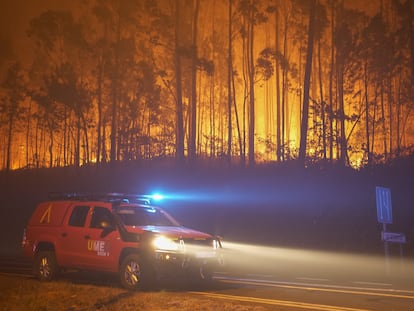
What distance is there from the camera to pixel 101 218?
13320mm

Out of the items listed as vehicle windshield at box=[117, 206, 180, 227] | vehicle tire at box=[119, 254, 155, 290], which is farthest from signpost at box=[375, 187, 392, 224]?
vehicle tire at box=[119, 254, 155, 290]

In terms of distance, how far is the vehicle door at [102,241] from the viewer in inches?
499

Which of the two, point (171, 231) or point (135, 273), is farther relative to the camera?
point (171, 231)

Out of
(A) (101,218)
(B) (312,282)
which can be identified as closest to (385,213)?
(B) (312,282)

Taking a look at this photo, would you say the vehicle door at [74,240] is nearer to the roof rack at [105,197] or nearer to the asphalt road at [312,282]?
the roof rack at [105,197]

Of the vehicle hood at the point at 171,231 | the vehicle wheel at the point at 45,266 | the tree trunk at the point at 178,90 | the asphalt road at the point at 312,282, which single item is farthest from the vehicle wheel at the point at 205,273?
the tree trunk at the point at 178,90

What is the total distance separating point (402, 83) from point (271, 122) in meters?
11.5

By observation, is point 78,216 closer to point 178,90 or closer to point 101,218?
point 101,218

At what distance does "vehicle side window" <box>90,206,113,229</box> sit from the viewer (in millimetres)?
13000

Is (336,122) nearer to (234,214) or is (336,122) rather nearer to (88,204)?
(234,214)

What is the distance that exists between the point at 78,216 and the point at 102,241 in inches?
52.2

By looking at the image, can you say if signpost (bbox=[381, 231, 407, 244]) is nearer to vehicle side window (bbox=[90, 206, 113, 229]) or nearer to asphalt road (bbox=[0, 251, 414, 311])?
asphalt road (bbox=[0, 251, 414, 311])

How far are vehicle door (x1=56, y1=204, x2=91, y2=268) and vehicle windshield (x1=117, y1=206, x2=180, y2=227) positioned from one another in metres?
1.08

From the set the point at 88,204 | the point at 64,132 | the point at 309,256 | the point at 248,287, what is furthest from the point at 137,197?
the point at 64,132
